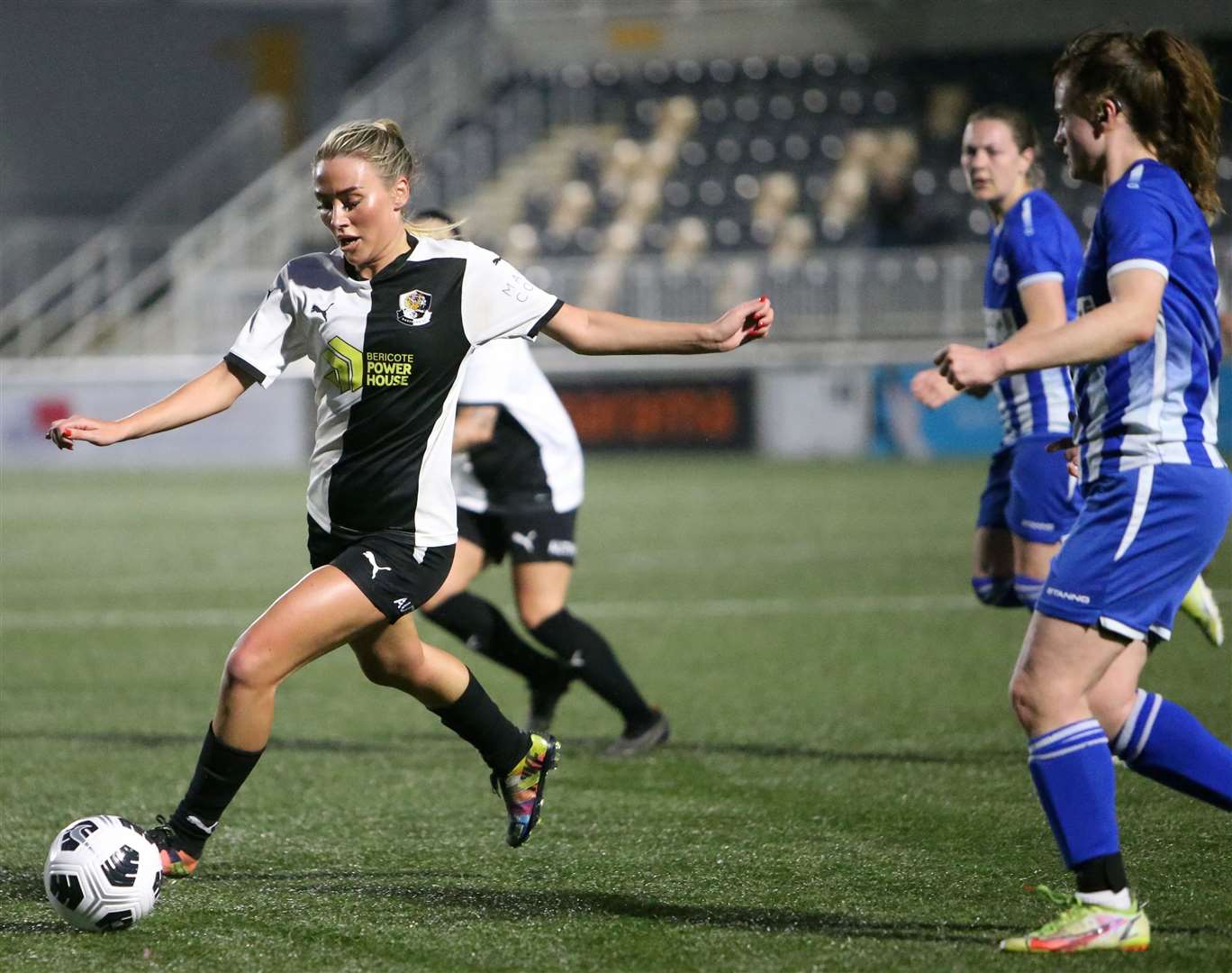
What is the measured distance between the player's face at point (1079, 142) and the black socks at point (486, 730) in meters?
2.17

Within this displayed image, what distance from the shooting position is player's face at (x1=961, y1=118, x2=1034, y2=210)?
6.18 metres

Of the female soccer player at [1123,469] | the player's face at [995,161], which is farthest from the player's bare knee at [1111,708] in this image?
the player's face at [995,161]

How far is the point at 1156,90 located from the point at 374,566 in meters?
2.23

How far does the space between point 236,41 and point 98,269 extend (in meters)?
8.33

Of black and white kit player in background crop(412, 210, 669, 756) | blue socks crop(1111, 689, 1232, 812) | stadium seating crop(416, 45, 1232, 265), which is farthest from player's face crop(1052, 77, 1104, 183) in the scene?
stadium seating crop(416, 45, 1232, 265)

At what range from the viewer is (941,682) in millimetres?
8062

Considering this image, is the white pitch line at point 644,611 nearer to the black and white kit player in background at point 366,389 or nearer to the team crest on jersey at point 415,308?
the black and white kit player in background at point 366,389

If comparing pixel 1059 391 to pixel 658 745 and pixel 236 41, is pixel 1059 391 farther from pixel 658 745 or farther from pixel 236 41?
pixel 236 41

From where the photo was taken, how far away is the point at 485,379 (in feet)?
22.0

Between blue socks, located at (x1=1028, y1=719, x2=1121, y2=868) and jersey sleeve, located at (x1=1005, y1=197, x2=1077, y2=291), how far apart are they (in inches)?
89.0

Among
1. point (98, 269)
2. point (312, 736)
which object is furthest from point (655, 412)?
point (312, 736)

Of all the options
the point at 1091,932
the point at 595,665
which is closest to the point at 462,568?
the point at 595,665

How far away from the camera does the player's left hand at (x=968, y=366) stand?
11.7ft

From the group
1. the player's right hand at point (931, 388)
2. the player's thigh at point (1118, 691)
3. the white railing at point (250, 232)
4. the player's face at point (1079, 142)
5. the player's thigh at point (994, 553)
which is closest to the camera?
the player's right hand at point (931, 388)
